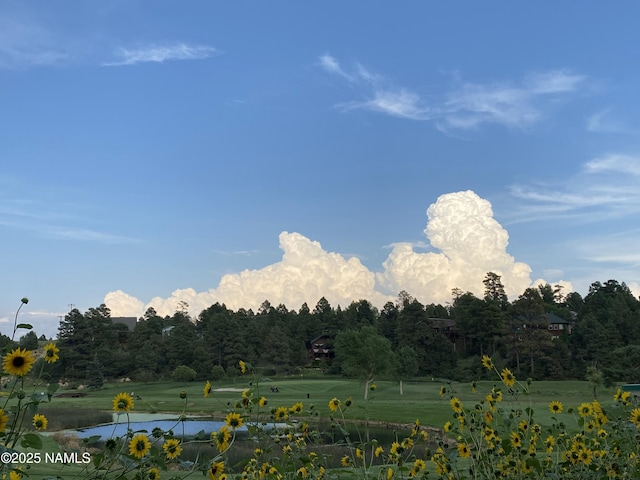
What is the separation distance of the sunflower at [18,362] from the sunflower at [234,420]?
3.01 feet

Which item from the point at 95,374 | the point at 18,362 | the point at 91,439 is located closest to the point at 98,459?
the point at 91,439

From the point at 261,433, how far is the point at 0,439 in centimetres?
133

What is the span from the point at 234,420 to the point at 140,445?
1.76 feet

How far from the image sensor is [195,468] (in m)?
2.26

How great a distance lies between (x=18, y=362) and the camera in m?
2.29

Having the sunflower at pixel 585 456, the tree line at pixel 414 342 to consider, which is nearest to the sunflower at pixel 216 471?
the sunflower at pixel 585 456

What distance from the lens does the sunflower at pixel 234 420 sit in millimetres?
2721

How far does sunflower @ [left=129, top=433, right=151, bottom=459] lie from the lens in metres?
2.27

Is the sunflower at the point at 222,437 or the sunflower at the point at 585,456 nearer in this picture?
the sunflower at the point at 222,437

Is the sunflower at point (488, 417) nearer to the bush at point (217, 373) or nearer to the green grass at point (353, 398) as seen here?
the green grass at point (353, 398)

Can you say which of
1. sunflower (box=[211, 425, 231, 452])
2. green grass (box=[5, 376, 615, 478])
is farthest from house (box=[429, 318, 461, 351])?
sunflower (box=[211, 425, 231, 452])

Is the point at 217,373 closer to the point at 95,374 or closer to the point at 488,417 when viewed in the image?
the point at 95,374

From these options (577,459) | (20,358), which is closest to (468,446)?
(577,459)

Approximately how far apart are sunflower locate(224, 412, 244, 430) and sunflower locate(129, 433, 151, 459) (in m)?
0.47
